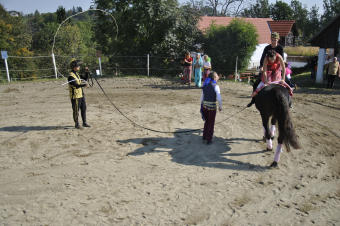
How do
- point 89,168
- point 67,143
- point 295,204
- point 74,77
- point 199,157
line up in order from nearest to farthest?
point 295,204, point 89,168, point 199,157, point 67,143, point 74,77

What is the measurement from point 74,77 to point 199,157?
408cm

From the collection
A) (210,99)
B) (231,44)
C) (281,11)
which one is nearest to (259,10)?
(281,11)

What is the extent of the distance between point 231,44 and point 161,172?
50.1 ft

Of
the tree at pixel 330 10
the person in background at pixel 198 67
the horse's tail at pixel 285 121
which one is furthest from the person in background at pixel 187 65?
the tree at pixel 330 10

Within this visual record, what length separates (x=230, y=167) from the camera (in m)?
5.56

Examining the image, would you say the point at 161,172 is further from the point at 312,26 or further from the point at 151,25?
the point at 312,26

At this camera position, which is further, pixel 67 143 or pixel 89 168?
pixel 67 143

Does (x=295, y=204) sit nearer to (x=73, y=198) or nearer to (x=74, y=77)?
(x=73, y=198)

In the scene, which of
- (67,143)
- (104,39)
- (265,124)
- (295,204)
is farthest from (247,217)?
(104,39)

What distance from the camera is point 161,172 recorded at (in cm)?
538

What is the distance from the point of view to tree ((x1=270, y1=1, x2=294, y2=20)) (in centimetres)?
5203

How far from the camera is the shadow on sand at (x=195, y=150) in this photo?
18.7 feet

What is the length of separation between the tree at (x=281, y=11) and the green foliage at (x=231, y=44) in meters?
39.5

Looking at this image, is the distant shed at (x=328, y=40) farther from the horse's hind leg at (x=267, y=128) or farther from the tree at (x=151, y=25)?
the horse's hind leg at (x=267, y=128)
